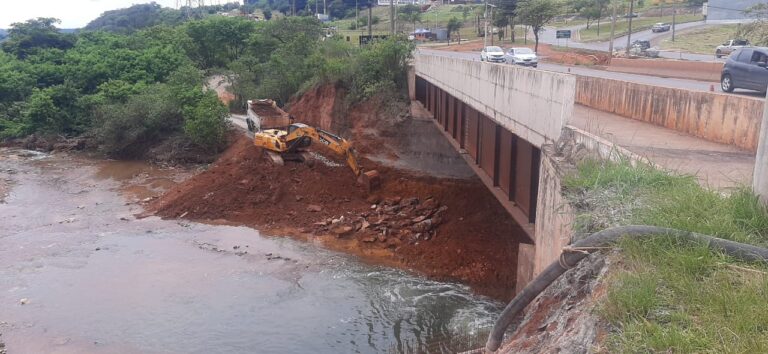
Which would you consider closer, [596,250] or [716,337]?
[716,337]

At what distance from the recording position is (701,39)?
6806 cm

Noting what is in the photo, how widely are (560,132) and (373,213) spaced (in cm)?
1462

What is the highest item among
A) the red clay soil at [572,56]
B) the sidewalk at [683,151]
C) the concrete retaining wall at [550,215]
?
the red clay soil at [572,56]

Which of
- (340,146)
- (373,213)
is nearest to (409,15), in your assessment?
(340,146)

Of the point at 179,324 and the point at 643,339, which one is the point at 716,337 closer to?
the point at 643,339

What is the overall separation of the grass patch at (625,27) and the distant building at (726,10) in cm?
671

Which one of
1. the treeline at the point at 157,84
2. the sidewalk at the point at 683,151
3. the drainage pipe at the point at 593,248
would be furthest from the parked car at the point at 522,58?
the drainage pipe at the point at 593,248

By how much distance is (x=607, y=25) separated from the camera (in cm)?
9475

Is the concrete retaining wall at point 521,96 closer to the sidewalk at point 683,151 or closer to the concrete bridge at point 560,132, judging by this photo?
the concrete bridge at point 560,132

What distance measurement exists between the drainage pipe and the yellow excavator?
18701mm

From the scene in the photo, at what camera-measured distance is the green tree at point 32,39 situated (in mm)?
63344

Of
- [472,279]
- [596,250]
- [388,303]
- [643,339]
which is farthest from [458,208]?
[643,339]

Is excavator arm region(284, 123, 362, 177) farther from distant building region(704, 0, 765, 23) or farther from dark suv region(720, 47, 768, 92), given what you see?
distant building region(704, 0, 765, 23)

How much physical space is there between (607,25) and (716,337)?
99467mm
